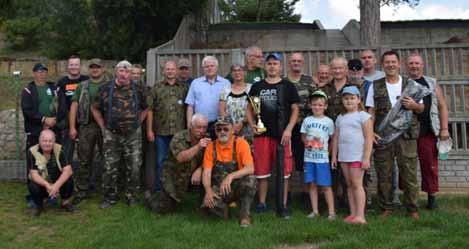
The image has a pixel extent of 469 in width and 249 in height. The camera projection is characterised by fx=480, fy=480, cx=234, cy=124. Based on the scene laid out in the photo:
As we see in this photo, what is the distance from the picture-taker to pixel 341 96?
5145 mm

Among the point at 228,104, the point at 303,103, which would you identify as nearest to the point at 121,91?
the point at 228,104

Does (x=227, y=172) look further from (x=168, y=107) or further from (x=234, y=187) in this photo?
(x=168, y=107)

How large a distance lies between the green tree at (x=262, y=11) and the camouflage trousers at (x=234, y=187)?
2599 centimetres

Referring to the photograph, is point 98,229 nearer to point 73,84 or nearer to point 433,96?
point 73,84

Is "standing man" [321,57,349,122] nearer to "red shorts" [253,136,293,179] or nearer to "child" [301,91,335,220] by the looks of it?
"child" [301,91,335,220]

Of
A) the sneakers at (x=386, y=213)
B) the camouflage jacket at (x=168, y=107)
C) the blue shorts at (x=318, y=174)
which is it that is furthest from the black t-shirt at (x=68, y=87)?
the sneakers at (x=386, y=213)

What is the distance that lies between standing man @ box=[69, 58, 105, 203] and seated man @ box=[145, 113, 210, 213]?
0.98 metres

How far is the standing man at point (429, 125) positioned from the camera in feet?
16.8

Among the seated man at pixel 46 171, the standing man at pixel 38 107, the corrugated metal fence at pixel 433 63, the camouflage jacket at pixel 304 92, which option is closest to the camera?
the seated man at pixel 46 171

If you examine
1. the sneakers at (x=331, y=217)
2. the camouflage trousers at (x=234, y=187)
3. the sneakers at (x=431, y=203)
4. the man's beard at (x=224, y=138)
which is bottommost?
the sneakers at (x=331, y=217)

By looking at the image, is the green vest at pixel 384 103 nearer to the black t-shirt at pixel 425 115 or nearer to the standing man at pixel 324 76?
the black t-shirt at pixel 425 115

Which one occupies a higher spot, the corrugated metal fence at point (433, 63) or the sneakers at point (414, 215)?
the corrugated metal fence at point (433, 63)

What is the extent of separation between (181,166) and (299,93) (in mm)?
1535

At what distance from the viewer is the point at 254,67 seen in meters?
5.70
